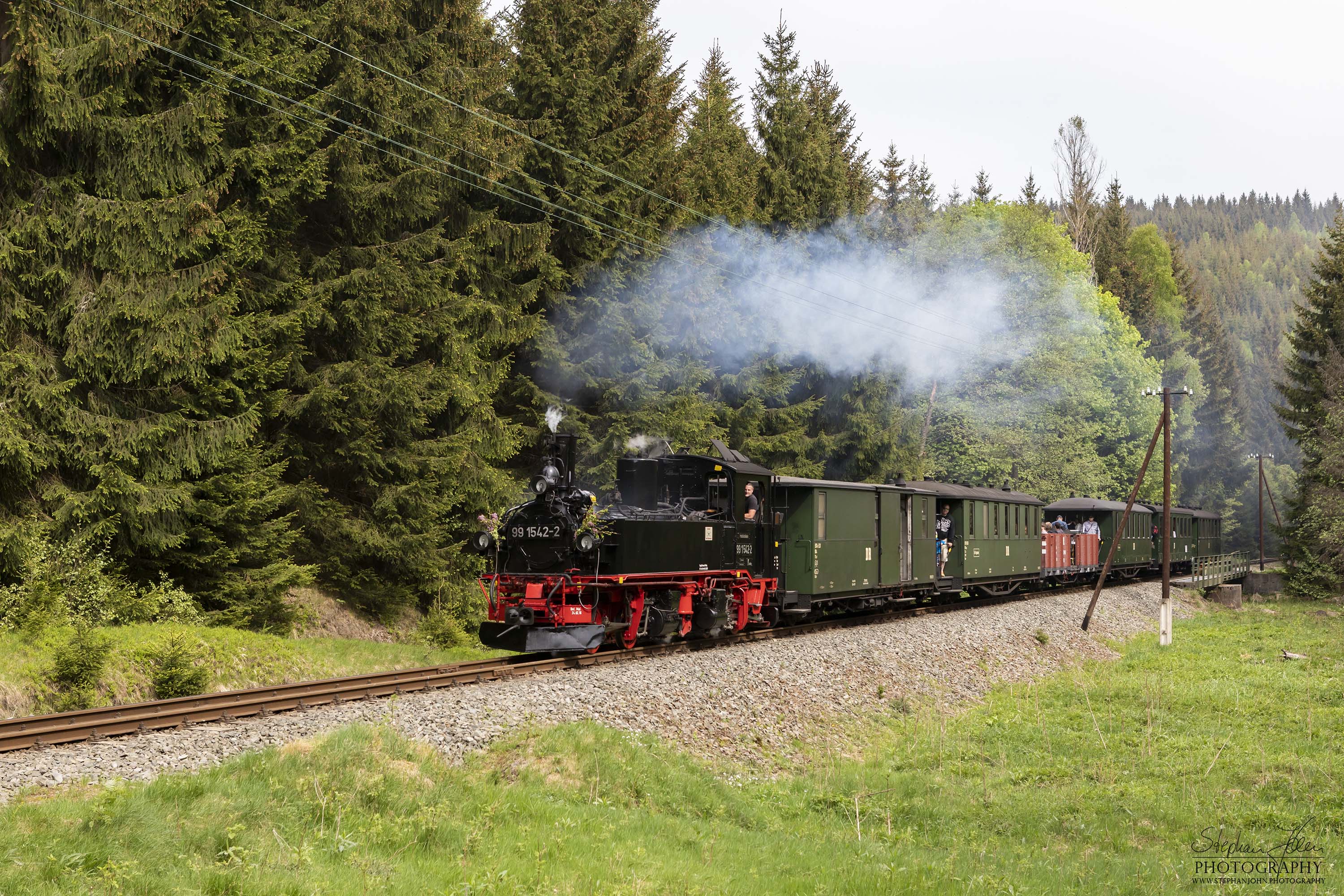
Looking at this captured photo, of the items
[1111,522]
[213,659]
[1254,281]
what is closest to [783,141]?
[1111,522]

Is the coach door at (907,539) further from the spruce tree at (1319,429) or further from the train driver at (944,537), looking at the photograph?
the spruce tree at (1319,429)

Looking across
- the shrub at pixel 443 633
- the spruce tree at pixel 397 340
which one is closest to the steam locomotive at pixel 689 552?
the shrub at pixel 443 633

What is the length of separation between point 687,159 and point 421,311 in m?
10.4

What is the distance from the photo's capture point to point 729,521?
17.3 metres

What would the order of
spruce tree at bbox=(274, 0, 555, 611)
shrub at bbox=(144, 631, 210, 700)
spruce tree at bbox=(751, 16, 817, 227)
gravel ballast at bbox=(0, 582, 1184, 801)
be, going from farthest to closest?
1. spruce tree at bbox=(751, 16, 817, 227)
2. spruce tree at bbox=(274, 0, 555, 611)
3. shrub at bbox=(144, 631, 210, 700)
4. gravel ballast at bbox=(0, 582, 1184, 801)

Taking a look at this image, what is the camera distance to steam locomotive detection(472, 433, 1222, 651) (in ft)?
50.1

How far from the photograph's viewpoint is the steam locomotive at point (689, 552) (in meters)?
15.3

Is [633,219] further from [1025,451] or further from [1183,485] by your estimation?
[1183,485]

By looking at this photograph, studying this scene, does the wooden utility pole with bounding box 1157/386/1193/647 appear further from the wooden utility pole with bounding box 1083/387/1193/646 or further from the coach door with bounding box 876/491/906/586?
the coach door with bounding box 876/491/906/586

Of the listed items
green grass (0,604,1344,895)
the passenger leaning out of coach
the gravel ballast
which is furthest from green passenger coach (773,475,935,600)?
green grass (0,604,1344,895)

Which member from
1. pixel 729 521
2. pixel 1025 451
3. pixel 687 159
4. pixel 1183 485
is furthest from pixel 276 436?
pixel 1183 485

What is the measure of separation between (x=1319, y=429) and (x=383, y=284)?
123ft

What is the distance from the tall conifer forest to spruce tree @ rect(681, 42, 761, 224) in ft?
0.45

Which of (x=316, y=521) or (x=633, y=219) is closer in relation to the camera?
(x=316, y=521)
